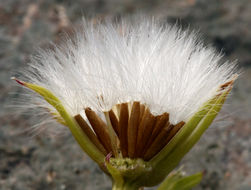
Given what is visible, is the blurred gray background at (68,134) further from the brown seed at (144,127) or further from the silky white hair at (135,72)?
the brown seed at (144,127)

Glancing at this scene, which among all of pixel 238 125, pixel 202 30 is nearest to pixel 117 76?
pixel 238 125

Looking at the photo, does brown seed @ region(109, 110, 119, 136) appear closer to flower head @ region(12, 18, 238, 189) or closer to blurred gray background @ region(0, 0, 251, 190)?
flower head @ region(12, 18, 238, 189)

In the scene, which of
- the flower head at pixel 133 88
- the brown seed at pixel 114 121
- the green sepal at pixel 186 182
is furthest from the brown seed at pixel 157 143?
the green sepal at pixel 186 182

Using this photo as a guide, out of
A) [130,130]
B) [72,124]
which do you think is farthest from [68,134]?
[130,130]

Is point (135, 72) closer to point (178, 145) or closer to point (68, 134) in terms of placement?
point (178, 145)

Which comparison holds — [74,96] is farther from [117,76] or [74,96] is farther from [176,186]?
[176,186]

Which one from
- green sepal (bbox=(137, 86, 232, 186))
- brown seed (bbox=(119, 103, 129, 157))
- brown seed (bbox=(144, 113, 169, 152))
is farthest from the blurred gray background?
brown seed (bbox=(119, 103, 129, 157))

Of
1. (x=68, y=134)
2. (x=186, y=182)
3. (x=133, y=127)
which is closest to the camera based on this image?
(x=133, y=127)

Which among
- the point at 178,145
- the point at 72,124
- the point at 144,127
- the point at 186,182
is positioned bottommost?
the point at 186,182
